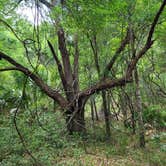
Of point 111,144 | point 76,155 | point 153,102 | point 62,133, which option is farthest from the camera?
point 153,102

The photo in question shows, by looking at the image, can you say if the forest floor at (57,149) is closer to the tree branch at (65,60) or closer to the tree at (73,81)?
the tree at (73,81)

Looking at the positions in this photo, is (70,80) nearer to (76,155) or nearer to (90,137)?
(90,137)

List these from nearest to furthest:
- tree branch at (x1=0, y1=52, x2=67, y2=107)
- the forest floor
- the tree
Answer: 1. the forest floor
2. the tree
3. tree branch at (x1=0, y1=52, x2=67, y2=107)

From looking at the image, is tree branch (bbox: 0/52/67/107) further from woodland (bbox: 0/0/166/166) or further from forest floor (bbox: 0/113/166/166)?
forest floor (bbox: 0/113/166/166)

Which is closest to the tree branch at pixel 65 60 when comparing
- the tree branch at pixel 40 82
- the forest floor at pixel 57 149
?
the tree branch at pixel 40 82

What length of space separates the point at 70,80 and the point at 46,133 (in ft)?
9.31

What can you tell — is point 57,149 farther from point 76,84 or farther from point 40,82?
point 76,84

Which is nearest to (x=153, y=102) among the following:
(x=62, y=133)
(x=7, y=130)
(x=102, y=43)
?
(x=102, y=43)

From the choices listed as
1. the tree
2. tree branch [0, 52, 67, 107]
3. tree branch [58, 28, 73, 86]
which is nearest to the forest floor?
the tree

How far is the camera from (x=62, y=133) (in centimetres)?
768

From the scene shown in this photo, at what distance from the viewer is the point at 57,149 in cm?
707

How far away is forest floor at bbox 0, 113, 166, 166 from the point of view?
6.33m

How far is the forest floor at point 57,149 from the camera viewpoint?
20.8 ft

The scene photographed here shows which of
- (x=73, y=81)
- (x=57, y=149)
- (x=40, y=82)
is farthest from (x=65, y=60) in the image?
(x=57, y=149)
